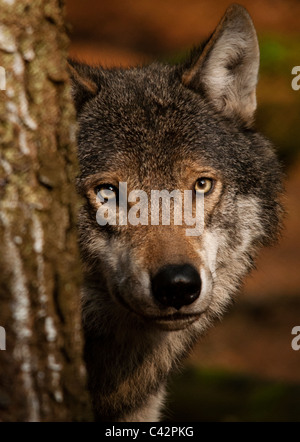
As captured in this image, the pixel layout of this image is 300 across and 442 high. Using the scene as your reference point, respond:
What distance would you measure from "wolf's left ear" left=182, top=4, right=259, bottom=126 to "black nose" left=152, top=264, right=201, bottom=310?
1.42 meters

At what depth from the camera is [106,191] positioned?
3195 millimetres

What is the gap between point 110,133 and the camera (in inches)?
131

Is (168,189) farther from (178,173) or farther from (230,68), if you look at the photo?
(230,68)

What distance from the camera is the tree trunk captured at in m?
1.99

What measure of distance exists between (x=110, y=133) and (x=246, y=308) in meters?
5.30

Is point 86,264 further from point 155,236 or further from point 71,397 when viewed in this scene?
point 71,397

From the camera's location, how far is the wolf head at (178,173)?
2852 millimetres

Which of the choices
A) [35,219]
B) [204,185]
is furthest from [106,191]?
[35,219]

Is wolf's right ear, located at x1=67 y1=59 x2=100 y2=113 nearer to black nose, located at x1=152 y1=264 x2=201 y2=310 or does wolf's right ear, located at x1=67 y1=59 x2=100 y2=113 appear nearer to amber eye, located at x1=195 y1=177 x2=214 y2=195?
amber eye, located at x1=195 y1=177 x2=214 y2=195

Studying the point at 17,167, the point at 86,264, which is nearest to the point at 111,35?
the point at 86,264

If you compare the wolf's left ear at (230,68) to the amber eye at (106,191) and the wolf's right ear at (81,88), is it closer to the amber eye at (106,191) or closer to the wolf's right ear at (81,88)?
the wolf's right ear at (81,88)

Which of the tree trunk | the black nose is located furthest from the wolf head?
the tree trunk
